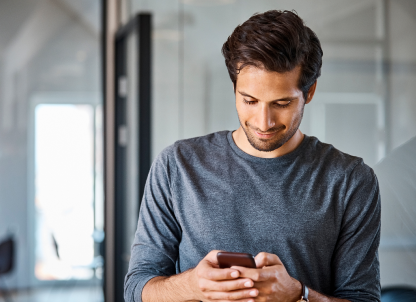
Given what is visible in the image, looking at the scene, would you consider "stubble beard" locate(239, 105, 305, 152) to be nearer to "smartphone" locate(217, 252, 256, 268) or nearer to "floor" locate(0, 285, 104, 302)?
"smartphone" locate(217, 252, 256, 268)

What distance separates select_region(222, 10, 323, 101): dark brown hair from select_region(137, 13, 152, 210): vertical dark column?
1263mm

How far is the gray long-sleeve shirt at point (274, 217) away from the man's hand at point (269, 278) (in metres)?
0.16

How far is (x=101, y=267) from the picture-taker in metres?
3.89

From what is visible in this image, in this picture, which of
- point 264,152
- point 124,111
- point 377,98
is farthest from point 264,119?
point 124,111

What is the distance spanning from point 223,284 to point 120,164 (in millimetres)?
2509

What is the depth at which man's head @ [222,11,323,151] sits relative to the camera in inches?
47.3

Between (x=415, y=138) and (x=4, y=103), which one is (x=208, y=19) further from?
(x=4, y=103)

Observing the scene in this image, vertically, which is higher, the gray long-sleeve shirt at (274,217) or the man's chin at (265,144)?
the man's chin at (265,144)

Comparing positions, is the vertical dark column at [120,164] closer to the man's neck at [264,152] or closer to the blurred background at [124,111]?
the blurred background at [124,111]

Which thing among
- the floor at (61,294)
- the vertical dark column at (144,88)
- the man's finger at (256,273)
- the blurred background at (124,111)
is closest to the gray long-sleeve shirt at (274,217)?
the man's finger at (256,273)

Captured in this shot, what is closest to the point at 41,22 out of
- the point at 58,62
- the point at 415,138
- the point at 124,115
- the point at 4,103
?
the point at 58,62

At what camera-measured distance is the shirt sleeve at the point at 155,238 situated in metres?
1.30

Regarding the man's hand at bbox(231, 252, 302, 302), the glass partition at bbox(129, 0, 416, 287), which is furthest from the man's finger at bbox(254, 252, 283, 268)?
the glass partition at bbox(129, 0, 416, 287)

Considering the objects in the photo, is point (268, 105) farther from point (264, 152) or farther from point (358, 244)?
point (358, 244)
